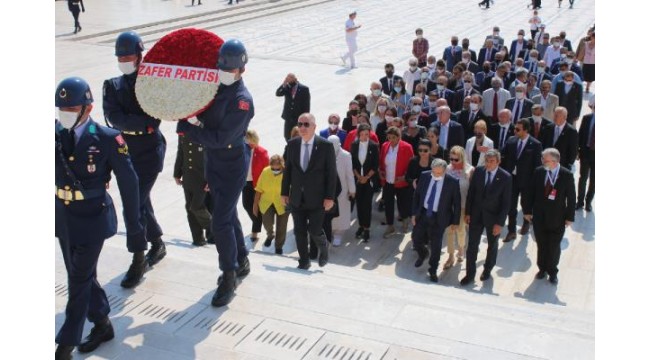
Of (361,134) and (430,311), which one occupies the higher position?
(361,134)

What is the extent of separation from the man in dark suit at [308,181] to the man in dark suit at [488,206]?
64.7 inches

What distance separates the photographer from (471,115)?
9.87 meters

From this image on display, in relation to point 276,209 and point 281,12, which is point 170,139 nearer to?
point 276,209

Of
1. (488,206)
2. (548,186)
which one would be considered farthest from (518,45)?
(488,206)

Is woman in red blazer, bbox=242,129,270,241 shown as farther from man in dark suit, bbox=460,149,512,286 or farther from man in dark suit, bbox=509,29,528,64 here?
man in dark suit, bbox=509,29,528,64

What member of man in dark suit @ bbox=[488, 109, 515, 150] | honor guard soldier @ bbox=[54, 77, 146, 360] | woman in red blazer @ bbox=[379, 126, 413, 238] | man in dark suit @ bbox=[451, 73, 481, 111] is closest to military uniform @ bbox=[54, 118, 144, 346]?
honor guard soldier @ bbox=[54, 77, 146, 360]

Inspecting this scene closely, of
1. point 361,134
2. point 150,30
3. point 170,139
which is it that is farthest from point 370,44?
point 361,134

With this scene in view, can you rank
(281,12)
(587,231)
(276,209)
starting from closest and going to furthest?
(276,209) < (587,231) < (281,12)

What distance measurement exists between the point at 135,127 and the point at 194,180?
1631 millimetres

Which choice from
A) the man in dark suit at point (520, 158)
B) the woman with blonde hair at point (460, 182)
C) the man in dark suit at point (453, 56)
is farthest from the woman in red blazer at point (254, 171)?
the man in dark suit at point (453, 56)

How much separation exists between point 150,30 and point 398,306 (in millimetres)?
22441

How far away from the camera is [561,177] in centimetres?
727

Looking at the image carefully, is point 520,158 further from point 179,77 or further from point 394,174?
point 179,77

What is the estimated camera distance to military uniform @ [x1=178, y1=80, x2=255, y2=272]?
4.94 meters
